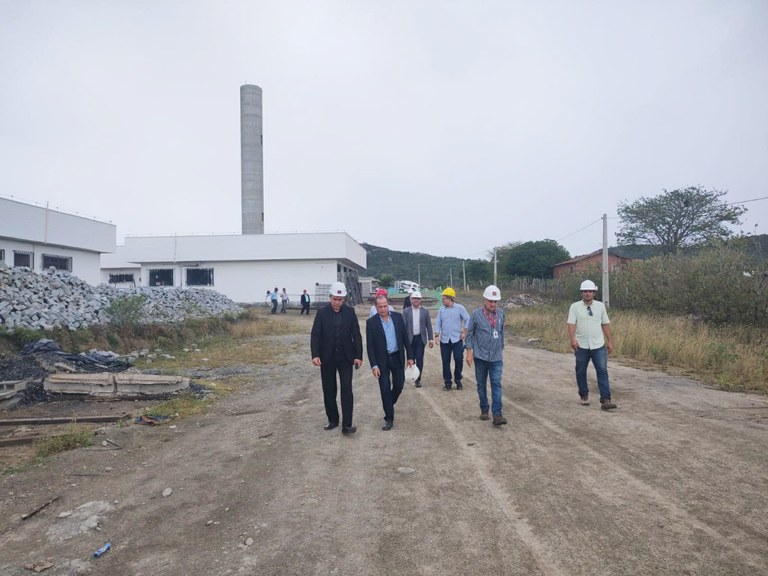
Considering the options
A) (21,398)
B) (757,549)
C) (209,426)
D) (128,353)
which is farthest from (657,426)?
(128,353)

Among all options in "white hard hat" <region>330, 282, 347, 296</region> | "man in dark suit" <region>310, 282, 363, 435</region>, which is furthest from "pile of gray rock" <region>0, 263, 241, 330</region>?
"white hard hat" <region>330, 282, 347, 296</region>

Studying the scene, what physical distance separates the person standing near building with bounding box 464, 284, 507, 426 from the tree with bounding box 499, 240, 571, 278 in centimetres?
5588

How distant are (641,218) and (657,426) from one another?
46972 mm

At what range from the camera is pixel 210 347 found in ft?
58.5

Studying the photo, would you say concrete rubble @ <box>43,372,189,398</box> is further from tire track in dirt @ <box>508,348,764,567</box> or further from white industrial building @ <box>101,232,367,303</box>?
white industrial building @ <box>101,232,367,303</box>

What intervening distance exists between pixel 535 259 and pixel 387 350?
57.1 m

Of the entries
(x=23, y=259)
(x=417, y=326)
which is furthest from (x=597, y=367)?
(x=23, y=259)

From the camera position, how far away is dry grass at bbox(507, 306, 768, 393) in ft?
34.1

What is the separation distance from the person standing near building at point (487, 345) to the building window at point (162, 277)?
41.0m

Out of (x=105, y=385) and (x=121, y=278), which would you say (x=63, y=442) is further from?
(x=121, y=278)

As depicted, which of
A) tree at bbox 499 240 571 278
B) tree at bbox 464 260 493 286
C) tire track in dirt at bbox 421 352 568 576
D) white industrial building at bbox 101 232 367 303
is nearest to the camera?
tire track in dirt at bbox 421 352 568 576

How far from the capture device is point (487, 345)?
7.51 metres

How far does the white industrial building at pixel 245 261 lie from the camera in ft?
137

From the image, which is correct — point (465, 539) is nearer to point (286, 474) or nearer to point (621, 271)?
point (286, 474)
